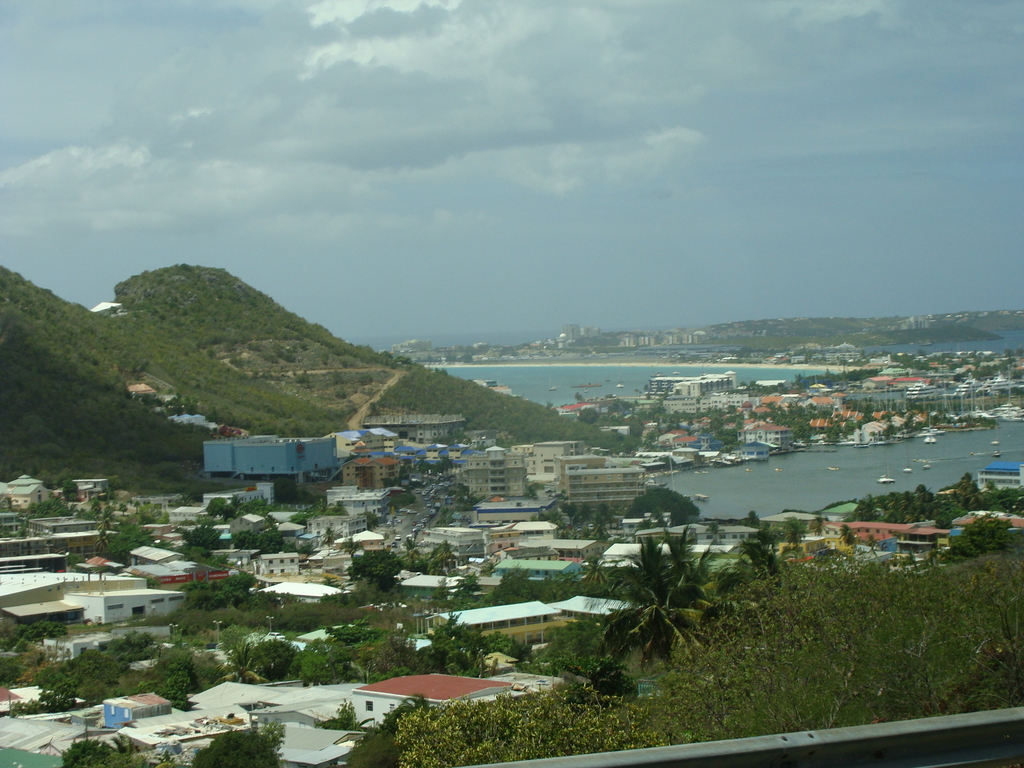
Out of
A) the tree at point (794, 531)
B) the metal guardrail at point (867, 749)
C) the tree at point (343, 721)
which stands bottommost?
the tree at point (794, 531)

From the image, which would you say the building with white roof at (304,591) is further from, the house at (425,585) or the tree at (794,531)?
the tree at (794,531)

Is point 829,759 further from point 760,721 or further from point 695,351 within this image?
point 695,351

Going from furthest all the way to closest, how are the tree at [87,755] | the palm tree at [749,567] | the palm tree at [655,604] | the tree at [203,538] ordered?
the tree at [203,538] < the tree at [87,755] < the palm tree at [749,567] < the palm tree at [655,604]

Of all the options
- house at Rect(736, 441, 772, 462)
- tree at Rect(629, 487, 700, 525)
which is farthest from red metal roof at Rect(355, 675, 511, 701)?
house at Rect(736, 441, 772, 462)

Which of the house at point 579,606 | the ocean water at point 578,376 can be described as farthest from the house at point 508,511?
the ocean water at point 578,376

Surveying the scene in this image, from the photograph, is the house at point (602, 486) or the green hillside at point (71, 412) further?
the house at point (602, 486)

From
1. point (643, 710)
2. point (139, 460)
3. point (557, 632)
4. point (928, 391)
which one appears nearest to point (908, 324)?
point (928, 391)

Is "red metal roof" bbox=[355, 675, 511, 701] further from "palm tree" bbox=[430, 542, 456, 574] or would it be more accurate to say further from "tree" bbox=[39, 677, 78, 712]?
"palm tree" bbox=[430, 542, 456, 574]
